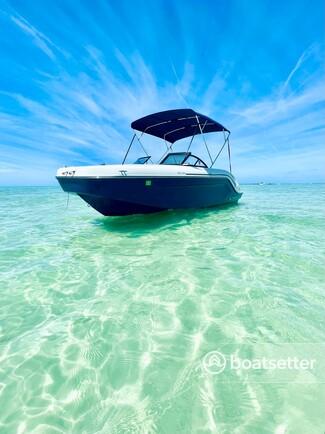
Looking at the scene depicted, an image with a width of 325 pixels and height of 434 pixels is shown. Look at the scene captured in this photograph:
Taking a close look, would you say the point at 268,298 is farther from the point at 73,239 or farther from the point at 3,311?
the point at 73,239

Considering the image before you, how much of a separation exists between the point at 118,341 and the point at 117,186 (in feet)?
14.3

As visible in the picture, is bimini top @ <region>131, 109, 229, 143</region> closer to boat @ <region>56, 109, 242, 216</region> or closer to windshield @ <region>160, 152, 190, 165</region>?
boat @ <region>56, 109, 242, 216</region>

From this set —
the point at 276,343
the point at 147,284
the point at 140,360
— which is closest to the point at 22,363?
the point at 140,360

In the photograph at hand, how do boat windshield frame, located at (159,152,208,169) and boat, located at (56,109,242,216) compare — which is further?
boat windshield frame, located at (159,152,208,169)

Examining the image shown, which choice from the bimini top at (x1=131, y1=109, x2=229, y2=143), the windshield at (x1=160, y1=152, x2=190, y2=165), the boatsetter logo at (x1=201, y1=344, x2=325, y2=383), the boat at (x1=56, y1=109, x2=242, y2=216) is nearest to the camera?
the boatsetter logo at (x1=201, y1=344, x2=325, y2=383)

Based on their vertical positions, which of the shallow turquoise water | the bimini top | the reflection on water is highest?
the bimini top

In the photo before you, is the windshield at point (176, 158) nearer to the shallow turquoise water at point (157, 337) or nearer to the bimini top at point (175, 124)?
the bimini top at point (175, 124)

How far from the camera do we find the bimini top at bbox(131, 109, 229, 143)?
25.0 feet

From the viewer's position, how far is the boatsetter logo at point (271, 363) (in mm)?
1762

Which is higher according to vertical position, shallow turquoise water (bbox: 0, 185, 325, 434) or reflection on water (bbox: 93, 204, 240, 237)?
shallow turquoise water (bbox: 0, 185, 325, 434)

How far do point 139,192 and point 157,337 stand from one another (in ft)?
15.0

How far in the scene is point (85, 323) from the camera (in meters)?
2.45

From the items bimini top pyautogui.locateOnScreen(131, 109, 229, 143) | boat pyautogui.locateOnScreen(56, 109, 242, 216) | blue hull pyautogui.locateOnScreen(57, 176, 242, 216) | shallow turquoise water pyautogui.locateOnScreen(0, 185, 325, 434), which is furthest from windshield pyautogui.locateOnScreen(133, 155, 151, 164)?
shallow turquoise water pyautogui.locateOnScreen(0, 185, 325, 434)

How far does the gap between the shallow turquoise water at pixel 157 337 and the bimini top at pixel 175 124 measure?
16.4 ft
